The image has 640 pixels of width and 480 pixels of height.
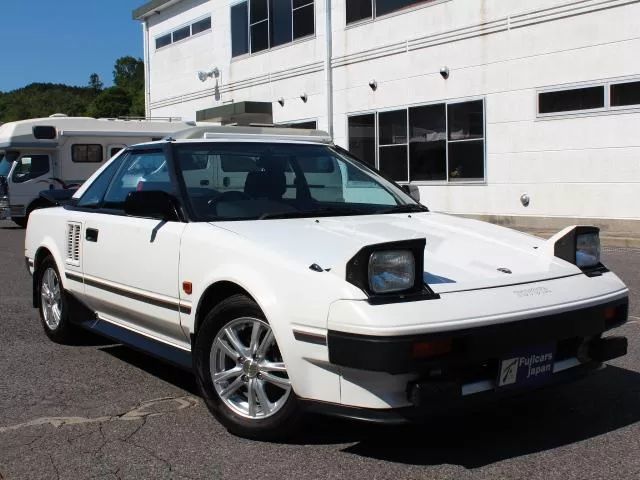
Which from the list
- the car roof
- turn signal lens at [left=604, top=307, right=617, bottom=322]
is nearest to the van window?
the car roof

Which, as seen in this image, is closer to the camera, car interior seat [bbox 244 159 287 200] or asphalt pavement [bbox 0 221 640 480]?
asphalt pavement [bbox 0 221 640 480]

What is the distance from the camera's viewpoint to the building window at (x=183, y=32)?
81.9 ft

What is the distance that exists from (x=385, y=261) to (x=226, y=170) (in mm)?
1734

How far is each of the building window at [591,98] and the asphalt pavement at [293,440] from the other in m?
9.56

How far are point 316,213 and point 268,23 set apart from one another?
18.6 meters

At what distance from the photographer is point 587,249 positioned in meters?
4.12

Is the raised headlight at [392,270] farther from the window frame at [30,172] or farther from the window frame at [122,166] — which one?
the window frame at [30,172]

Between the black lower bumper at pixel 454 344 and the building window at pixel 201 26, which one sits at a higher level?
the building window at pixel 201 26

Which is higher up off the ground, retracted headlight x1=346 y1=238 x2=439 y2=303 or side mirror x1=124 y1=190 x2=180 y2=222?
side mirror x1=124 y1=190 x2=180 y2=222

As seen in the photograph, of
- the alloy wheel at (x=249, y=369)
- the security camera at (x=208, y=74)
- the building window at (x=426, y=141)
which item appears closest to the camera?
the alloy wheel at (x=249, y=369)

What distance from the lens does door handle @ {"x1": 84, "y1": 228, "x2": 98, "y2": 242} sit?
5082mm

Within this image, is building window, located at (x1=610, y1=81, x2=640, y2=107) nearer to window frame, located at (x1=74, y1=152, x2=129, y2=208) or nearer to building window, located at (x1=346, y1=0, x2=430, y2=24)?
building window, located at (x1=346, y1=0, x2=430, y2=24)

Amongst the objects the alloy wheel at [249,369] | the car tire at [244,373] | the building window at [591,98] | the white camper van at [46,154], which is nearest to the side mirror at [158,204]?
the car tire at [244,373]

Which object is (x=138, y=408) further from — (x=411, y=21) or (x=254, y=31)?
(x=254, y=31)
